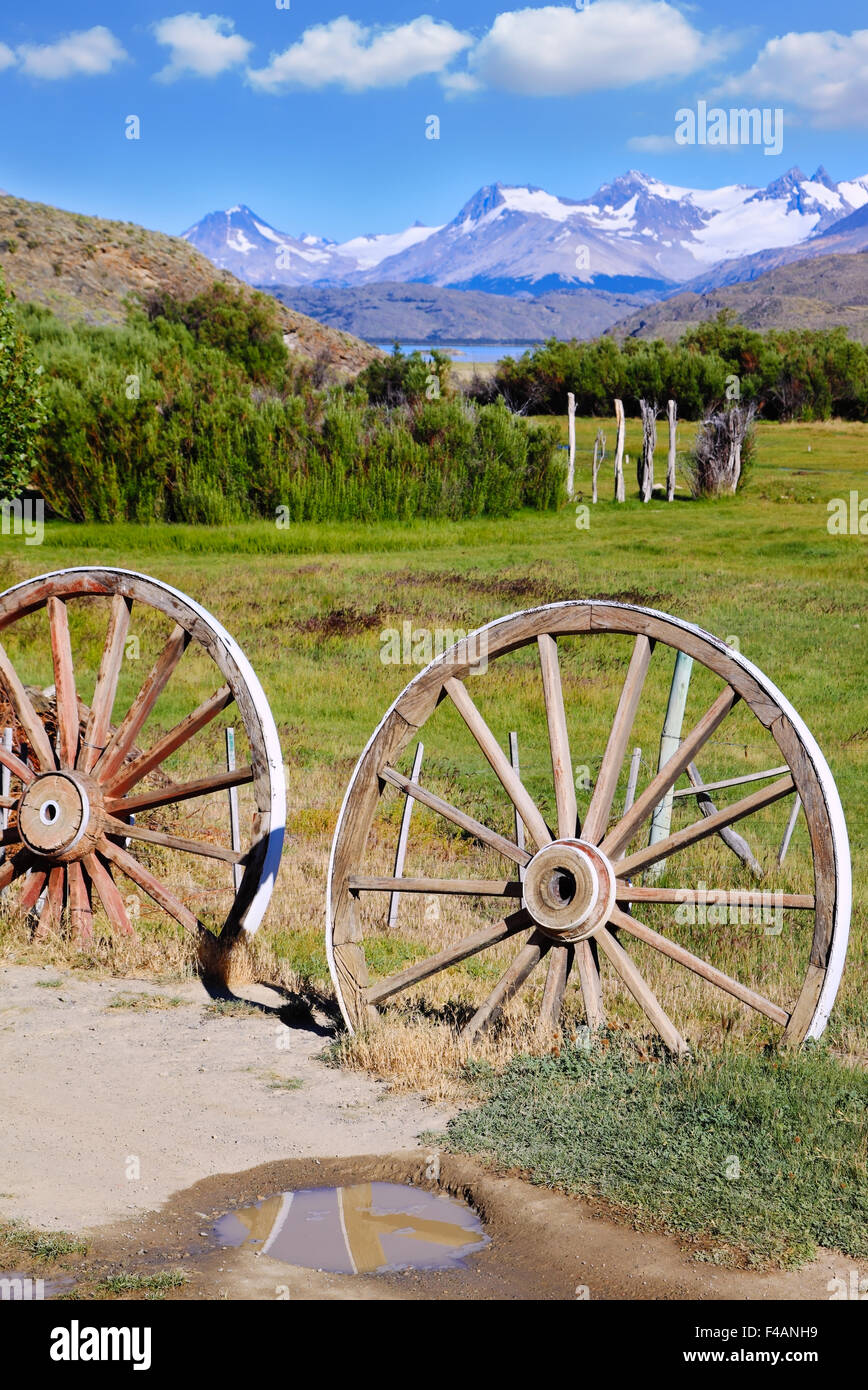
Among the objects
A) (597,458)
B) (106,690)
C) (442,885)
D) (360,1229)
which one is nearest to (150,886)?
(106,690)

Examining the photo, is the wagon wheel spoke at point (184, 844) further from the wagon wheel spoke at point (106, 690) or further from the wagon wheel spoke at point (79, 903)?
the wagon wheel spoke at point (106, 690)

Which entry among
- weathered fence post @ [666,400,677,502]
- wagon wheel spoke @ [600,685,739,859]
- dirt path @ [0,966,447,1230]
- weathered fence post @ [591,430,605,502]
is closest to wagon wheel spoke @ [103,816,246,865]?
dirt path @ [0,966,447,1230]

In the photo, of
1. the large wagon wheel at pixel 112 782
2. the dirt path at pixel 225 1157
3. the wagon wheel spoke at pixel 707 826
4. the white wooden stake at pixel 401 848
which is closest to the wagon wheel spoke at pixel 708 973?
the wagon wheel spoke at pixel 707 826

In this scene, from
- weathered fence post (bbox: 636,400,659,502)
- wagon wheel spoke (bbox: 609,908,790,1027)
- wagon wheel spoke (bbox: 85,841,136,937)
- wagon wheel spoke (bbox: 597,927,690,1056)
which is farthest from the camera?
weathered fence post (bbox: 636,400,659,502)

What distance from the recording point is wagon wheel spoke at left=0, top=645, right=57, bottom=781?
28.7ft

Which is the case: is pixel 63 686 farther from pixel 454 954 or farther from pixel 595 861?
pixel 595 861

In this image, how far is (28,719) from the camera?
8.92m

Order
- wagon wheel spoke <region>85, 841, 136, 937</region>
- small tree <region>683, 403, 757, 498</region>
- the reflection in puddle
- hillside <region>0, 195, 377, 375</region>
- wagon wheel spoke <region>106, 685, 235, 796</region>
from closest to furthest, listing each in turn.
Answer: the reflection in puddle < wagon wheel spoke <region>106, 685, 235, 796</region> < wagon wheel spoke <region>85, 841, 136, 937</region> < small tree <region>683, 403, 757, 498</region> < hillside <region>0, 195, 377, 375</region>

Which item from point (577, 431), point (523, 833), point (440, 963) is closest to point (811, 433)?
point (577, 431)

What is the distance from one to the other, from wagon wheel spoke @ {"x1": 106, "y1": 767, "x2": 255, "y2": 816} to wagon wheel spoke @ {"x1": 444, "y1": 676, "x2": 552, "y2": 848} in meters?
Answer: 1.38

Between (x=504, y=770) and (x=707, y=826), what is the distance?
115cm

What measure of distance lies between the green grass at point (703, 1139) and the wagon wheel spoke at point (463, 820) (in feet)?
3.30

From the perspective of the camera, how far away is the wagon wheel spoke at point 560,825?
6707mm

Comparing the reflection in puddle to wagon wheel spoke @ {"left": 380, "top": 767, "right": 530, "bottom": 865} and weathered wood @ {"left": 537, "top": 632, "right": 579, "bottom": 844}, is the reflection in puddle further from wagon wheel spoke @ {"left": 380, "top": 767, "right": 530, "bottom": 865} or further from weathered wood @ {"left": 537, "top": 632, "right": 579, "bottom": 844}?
weathered wood @ {"left": 537, "top": 632, "right": 579, "bottom": 844}
